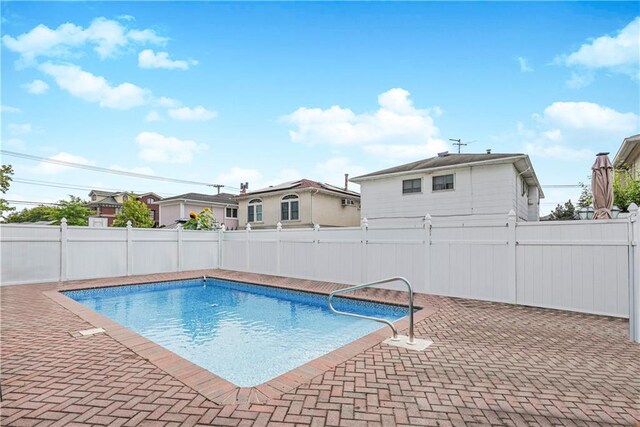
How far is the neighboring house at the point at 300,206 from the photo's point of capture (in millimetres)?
20234

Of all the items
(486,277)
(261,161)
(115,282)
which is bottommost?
(115,282)

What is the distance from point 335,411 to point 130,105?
16917 millimetres

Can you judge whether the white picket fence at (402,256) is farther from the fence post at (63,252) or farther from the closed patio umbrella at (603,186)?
the closed patio umbrella at (603,186)

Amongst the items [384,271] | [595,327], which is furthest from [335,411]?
[384,271]

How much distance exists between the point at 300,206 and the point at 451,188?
9268 mm

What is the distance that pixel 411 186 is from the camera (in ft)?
51.4

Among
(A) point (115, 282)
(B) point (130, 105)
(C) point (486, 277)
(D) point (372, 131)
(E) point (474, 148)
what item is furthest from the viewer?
(E) point (474, 148)

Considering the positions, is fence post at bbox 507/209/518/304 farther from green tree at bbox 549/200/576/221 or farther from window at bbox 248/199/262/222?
green tree at bbox 549/200/576/221

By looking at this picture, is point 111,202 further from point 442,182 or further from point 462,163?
point 462,163

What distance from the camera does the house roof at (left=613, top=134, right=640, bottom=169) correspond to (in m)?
12.7

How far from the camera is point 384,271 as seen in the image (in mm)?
8750

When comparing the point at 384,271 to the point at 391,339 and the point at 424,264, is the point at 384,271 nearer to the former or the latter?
the point at 424,264

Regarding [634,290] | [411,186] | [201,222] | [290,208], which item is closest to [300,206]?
[290,208]

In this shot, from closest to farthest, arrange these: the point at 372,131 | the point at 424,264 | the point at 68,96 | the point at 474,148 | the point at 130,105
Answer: the point at 424,264 < the point at 68,96 < the point at 130,105 < the point at 372,131 < the point at 474,148
